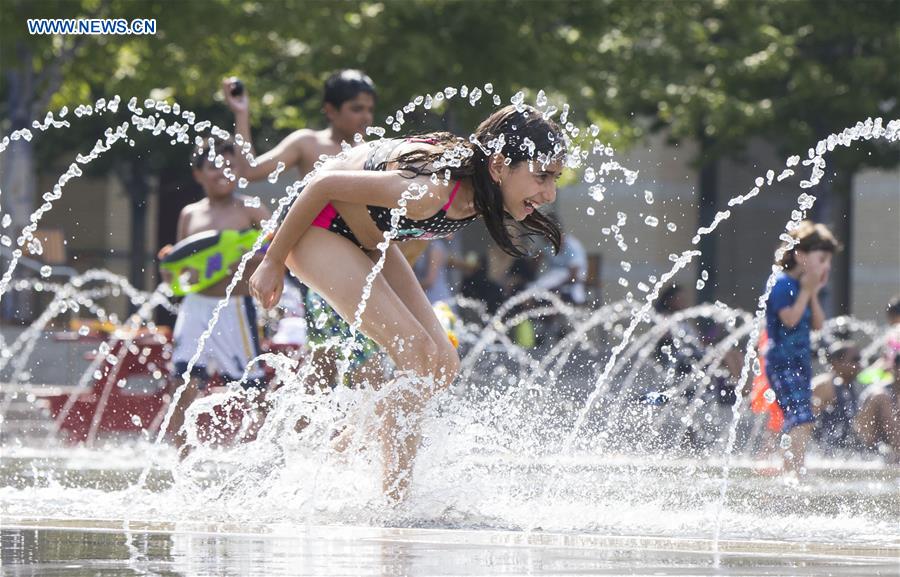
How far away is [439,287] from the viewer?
10102 millimetres

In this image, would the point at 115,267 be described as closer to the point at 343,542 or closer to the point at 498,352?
the point at 498,352

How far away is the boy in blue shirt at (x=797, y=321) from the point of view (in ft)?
28.3

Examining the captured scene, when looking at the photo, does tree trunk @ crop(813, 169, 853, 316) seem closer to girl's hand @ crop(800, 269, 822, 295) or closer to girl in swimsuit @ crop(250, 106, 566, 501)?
girl's hand @ crop(800, 269, 822, 295)

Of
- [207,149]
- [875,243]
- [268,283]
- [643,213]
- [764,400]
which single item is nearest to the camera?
[268,283]

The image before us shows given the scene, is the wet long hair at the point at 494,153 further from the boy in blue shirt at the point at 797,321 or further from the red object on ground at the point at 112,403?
the red object on ground at the point at 112,403

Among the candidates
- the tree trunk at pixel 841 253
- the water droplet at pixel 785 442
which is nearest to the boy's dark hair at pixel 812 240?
the water droplet at pixel 785 442

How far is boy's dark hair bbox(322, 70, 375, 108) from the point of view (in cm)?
817

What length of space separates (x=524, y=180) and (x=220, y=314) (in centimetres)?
324

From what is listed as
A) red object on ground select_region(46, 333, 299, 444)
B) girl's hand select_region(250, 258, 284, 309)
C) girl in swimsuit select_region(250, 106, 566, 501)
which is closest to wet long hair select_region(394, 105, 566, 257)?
girl in swimsuit select_region(250, 106, 566, 501)

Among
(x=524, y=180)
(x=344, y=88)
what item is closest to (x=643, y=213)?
(x=344, y=88)

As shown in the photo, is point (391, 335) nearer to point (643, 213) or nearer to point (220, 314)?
point (220, 314)

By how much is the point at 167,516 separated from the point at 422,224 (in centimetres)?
116

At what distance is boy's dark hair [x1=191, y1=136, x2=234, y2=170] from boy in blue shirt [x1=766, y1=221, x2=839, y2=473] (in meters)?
2.51

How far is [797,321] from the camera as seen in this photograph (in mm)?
8727
